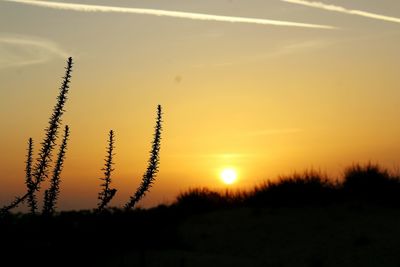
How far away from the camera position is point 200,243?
13508 millimetres

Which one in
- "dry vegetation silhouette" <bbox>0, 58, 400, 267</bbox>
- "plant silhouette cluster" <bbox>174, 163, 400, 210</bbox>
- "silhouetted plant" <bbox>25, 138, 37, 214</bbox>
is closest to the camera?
"silhouetted plant" <bbox>25, 138, 37, 214</bbox>

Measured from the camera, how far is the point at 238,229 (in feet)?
46.2

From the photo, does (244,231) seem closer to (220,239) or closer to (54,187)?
(220,239)

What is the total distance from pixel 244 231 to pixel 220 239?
26.4 inches

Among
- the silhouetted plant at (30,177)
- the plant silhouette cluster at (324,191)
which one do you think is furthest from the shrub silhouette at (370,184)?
the silhouetted plant at (30,177)

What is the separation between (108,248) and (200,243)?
7.73ft

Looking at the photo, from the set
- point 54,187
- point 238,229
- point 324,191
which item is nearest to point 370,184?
point 324,191

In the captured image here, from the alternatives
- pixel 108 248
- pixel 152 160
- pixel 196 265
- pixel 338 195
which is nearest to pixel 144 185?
pixel 152 160

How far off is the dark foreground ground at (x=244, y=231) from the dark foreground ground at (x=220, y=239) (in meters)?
0.02

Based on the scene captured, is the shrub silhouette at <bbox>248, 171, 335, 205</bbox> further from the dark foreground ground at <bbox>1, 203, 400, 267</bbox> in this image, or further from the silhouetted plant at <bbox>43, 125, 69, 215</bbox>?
the silhouetted plant at <bbox>43, 125, 69, 215</bbox>

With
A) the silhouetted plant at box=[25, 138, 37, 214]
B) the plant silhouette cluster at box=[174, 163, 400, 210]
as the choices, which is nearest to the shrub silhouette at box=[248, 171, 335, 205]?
the plant silhouette cluster at box=[174, 163, 400, 210]

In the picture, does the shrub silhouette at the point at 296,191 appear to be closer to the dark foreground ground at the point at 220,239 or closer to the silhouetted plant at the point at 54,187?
the dark foreground ground at the point at 220,239

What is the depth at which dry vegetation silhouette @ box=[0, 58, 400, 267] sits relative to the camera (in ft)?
32.6

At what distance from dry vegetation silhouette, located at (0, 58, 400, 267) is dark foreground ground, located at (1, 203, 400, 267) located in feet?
0.07
